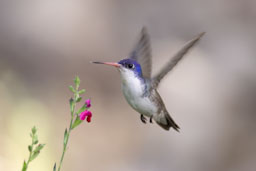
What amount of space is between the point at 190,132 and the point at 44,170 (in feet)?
8.52

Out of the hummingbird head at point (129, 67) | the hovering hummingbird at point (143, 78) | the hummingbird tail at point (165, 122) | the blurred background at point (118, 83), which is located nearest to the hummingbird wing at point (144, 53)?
the hovering hummingbird at point (143, 78)

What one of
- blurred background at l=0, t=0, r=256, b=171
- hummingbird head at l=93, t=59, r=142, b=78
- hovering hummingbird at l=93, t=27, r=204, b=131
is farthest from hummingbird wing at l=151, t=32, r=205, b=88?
blurred background at l=0, t=0, r=256, b=171

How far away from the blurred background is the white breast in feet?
9.89

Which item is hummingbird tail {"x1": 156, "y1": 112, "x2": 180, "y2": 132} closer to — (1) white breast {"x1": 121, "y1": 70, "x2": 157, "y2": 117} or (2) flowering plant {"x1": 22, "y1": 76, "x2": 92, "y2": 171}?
(1) white breast {"x1": 121, "y1": 70, "x2": 157, "y2": 117}

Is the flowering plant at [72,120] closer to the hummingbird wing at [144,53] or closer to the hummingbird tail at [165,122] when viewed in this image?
the hummingbird wing at [144,53]

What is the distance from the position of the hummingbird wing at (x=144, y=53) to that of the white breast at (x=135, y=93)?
0.24 m

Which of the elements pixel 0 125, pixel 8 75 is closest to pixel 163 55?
pixel 8 75

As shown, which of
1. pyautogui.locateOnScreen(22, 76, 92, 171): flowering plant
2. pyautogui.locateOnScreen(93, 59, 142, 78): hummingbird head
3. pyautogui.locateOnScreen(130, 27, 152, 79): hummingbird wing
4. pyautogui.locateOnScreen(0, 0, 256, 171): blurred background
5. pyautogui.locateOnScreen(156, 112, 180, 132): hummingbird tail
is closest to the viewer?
pyautogui.locateOnScreen(22, 76, 92, 171): flowering plant

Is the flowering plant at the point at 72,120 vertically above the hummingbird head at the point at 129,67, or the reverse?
the hummingbird head at the point at 129,67

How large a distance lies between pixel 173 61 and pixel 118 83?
4983 millimetres

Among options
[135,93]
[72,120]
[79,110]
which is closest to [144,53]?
[135,93]

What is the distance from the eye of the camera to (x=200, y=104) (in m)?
7.97

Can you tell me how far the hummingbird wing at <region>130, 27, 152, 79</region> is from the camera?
3.28 metres

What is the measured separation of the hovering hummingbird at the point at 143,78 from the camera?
299 centimetres
